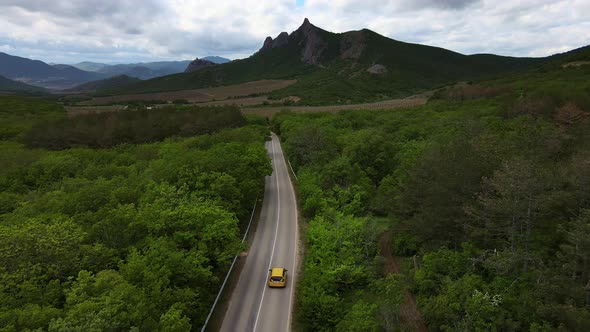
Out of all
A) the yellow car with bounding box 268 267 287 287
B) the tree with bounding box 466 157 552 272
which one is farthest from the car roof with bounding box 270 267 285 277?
the tree with bounding box 466 157 552 272

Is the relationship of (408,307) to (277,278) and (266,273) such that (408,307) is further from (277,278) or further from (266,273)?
(266,273)

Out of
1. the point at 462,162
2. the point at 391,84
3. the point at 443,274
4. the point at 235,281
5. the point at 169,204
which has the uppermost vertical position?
the point at 391,84

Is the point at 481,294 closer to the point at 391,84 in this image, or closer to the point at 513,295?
the point at 513,295

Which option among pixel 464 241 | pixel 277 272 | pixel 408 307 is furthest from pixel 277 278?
pixel 464 241

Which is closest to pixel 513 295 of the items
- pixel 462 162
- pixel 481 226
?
pixel 481 226

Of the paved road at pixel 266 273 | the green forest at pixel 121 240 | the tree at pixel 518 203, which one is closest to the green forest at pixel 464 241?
the tree at pixel 518 203

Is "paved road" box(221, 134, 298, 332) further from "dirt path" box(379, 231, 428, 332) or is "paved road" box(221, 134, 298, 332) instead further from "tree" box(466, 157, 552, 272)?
"tree" box(466, 157, 552, 272)

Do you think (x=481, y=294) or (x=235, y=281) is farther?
(x=235, y=281)

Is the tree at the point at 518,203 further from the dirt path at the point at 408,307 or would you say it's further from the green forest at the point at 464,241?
the dirt path at the point at 408,307
